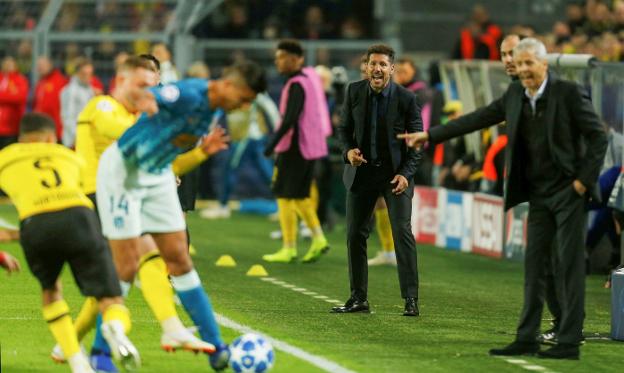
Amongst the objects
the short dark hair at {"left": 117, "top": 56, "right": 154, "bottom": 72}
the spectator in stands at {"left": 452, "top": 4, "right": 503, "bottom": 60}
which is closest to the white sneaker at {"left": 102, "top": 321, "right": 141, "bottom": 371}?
the short dark hair at {"left": 117, "top": 56, "right": 154, "bottom": 72}

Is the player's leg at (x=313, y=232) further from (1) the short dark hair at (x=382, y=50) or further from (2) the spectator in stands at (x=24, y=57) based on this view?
(2) the spectator in stands at (x=24, y=57)

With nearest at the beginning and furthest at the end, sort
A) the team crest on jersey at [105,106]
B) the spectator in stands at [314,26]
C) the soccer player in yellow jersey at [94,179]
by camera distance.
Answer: the soccer player in yellow jersey at [94,179] < the team crest on jersey at [105,106] < the spectator in stands at [314,26]

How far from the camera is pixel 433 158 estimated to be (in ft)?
74.4

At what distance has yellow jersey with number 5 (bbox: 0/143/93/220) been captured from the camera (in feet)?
29.4

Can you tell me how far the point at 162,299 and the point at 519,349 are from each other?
7.77 feet

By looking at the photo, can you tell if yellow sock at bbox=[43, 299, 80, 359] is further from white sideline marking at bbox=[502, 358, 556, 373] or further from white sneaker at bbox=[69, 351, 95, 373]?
white sideline marking at bbox=[502, 358, 556, 373]

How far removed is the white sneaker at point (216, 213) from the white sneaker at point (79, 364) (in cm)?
1501

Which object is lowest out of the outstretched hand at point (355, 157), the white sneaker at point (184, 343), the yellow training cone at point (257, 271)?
the yellow training cone at point (257, 271)

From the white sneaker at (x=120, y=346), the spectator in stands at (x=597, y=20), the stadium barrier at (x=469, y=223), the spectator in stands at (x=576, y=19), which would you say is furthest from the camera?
the spectator in stands at (x=576, y=19)

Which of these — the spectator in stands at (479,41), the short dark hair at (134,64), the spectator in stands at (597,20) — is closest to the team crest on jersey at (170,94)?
the short dark hair at (134,64)

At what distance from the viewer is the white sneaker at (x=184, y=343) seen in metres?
9.26

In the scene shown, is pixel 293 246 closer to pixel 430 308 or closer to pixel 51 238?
pixel 430 308

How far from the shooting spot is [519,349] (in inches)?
407

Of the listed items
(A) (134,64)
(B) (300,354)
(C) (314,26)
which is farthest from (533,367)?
(C) (314,26)
